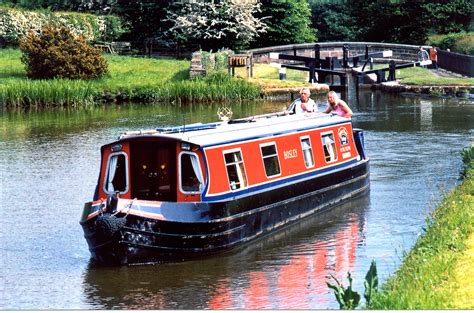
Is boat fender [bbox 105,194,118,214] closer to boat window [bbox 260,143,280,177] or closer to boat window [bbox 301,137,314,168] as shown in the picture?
boat window [bbox 260,143,280,177]

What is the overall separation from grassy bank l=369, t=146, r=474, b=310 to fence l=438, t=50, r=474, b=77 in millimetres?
37606

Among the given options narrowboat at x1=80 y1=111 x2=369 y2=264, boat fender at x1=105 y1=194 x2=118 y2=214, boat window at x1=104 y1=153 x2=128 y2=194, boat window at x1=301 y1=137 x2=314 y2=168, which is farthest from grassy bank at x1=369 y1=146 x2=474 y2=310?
boat window at x1=104 y1=153 x2=128 y2=194

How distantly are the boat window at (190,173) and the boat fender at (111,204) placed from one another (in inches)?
53.3

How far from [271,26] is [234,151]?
154 ft

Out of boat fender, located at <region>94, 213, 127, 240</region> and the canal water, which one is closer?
the canal water

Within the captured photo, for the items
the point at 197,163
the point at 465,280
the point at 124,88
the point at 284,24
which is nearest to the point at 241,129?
the point at 197,163

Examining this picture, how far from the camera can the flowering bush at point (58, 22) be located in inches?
2429

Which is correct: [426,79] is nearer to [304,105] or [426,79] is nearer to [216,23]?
[216,23]

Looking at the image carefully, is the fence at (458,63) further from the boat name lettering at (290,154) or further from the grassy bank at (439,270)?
the grassy bank at (439,270)

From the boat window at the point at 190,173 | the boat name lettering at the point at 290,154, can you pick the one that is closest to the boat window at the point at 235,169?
the boat window at the point at 190,173

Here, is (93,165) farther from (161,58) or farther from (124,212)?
(161,58)

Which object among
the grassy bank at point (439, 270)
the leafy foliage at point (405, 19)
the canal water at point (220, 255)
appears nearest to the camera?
the grassy bank at point (439, 270)

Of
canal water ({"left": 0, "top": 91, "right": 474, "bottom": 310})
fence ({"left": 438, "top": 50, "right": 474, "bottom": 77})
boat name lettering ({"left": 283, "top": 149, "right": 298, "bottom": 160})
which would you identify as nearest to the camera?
canal water ({"left": 0, "top": 91, "right": 474, "bottom": 310})

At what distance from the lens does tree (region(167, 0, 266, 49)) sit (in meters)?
61.6
